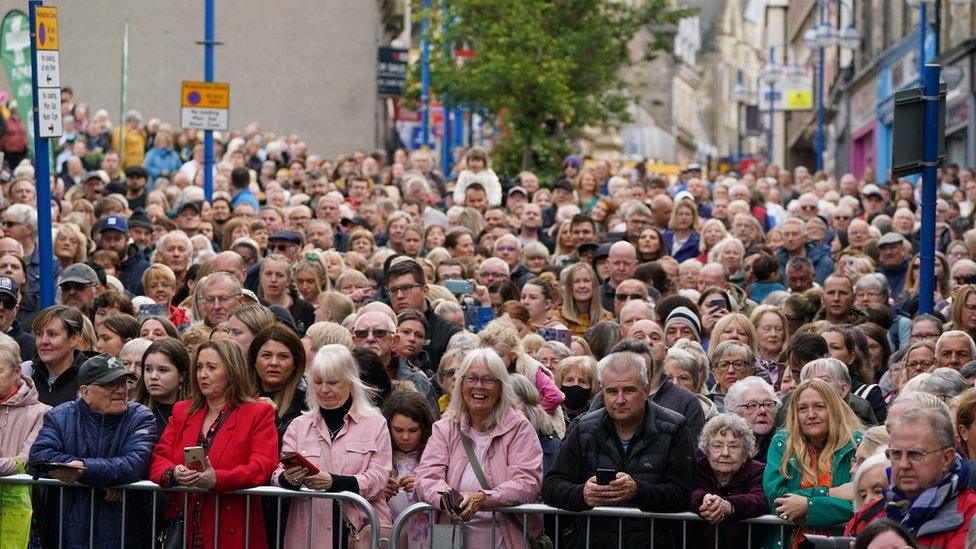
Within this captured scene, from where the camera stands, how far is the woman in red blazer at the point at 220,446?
31.5 ft

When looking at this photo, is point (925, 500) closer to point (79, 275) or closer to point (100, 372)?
point (100, 372)

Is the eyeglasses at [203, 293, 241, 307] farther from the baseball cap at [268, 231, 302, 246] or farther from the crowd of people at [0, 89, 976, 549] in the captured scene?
the baseball cap at [268, 231, 302, 246]

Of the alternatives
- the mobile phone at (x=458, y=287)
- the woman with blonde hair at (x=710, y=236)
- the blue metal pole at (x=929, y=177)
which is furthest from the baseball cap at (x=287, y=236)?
the blue metal pole at (x=929, y=177)

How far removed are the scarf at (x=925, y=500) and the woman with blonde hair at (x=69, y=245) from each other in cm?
953

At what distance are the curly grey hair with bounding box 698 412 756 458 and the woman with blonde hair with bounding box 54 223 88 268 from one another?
25.7ft

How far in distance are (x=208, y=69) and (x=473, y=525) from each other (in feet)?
47.3

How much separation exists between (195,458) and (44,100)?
433 cm

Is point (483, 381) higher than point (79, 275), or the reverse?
point (79, 275)

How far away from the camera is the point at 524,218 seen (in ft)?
63.2

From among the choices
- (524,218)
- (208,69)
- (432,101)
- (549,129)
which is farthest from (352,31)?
(524,218)

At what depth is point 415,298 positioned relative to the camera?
44.5ft

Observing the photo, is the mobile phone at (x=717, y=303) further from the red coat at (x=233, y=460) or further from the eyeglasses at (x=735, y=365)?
the red coat at (x=233, y=460)

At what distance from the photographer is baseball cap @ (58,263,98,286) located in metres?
13.8

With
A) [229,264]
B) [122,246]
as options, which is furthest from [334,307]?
[122,246]
